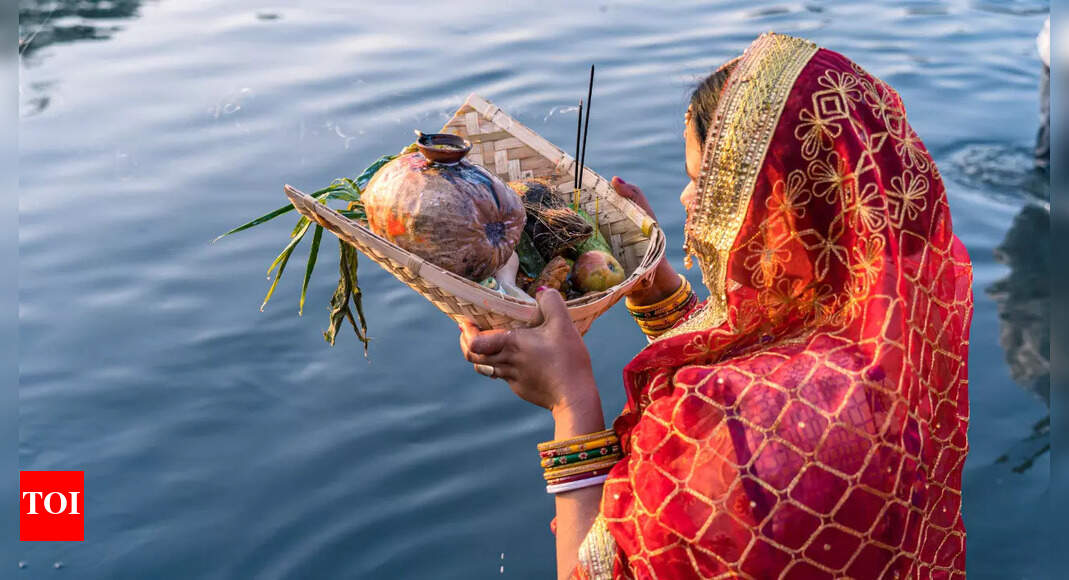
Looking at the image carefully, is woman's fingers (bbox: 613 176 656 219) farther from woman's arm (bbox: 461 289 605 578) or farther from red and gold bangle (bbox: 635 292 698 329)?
woman's arm (bbox: 461 289 605 578)

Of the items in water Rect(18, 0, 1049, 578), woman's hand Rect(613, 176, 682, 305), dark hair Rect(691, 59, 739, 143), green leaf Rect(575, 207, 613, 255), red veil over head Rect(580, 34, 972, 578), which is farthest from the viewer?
water Rect(18, 0, 1049, 578)

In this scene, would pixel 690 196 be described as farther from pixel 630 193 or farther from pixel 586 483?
pixel 630 193

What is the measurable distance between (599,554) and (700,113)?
2.97 ft

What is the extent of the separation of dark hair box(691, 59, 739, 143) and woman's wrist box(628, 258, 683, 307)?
2.54 feet

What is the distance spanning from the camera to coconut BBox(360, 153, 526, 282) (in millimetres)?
2049

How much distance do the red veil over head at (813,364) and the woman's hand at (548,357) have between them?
0.20 meters

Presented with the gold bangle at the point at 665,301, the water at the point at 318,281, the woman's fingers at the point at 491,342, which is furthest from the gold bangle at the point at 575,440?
the water at the point at 318,281

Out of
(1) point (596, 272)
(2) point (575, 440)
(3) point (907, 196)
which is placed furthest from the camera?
(1) point (596, 272)

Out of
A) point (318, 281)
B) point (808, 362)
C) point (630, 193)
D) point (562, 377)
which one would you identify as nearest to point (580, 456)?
point (562, 377)

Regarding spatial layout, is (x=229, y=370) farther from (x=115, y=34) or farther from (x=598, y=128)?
(x=115, y=34)

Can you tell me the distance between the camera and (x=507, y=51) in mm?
7926

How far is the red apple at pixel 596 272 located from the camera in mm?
2328

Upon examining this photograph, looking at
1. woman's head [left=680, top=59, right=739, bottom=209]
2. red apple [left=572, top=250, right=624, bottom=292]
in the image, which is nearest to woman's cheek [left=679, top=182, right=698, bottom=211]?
woman's head [left=680, top=59, right=739, bottom=209]

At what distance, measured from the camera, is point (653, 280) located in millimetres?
2570
